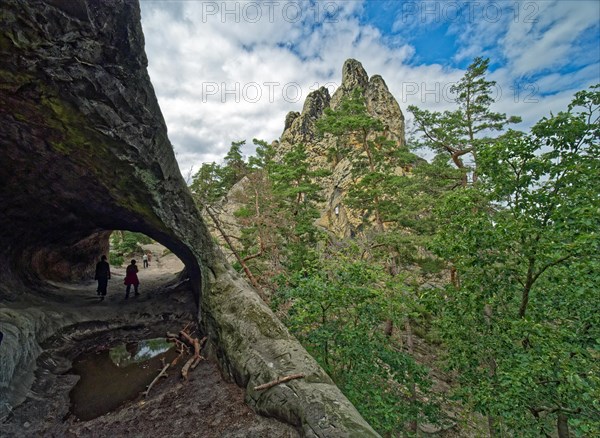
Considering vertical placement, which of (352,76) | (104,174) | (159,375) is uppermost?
(352,76)

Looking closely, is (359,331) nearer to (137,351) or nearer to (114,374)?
(114,374)

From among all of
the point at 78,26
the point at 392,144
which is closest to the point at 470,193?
the point at 78,26

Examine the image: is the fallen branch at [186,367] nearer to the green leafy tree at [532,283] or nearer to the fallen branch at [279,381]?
the fallen branch at [279,381]

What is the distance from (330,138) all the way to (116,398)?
4462 centimetres

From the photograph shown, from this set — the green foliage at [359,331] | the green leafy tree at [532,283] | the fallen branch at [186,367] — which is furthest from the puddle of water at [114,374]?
the green leafy tree at [532,283]

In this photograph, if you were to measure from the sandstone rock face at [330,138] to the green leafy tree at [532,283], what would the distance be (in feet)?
75.6

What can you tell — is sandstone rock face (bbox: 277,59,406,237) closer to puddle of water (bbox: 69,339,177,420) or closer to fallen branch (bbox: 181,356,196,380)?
puddle of water (bbox: 69,339,177,420)

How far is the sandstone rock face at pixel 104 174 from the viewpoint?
529cm

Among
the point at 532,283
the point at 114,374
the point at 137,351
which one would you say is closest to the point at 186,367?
the point at 114,374

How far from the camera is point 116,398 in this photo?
21.4ft

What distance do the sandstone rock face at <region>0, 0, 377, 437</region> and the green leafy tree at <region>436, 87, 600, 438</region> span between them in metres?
3.20

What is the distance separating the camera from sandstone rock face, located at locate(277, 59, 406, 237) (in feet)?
124

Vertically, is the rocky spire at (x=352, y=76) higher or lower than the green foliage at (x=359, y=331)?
higher

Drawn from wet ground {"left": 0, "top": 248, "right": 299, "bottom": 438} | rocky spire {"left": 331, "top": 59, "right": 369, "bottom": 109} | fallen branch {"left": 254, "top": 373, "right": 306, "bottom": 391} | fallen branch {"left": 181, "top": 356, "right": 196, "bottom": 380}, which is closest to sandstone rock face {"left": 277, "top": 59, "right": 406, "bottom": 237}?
rocky spire {"left": 331, "top": 59, "right": 369, "bottom": 109}
